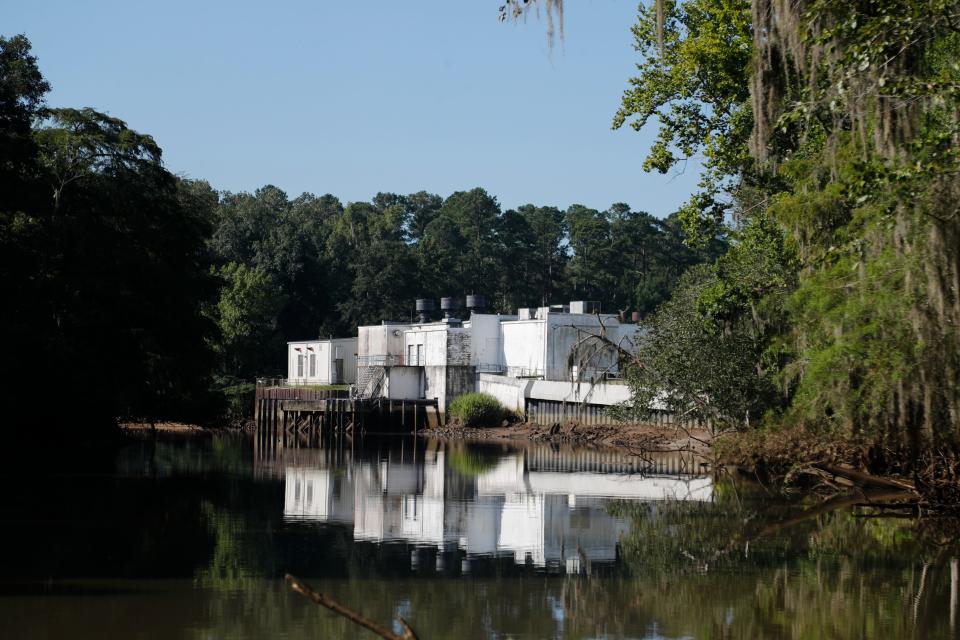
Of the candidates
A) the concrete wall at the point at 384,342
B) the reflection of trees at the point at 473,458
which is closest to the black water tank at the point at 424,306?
the concrete wall at the point at 384,342

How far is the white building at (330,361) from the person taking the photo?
249 feet

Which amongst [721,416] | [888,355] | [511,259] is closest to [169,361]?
[721,416]

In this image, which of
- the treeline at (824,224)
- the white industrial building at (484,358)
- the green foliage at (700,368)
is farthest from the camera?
the white industrial building at (484,358)

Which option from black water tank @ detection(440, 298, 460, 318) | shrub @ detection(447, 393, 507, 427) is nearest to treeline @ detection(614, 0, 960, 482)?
shrub @ detection(447, 393, 507, 427)

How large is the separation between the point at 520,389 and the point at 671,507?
3525 cm

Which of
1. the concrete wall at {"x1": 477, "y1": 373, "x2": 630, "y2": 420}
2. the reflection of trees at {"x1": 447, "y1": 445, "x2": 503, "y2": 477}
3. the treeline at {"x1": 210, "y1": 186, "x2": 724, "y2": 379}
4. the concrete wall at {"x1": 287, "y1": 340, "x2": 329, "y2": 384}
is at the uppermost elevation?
the treeline at {"x1": 210, "y1": 186, "x2": 724, "y2": 379}

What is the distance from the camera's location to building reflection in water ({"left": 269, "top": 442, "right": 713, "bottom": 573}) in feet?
62.4

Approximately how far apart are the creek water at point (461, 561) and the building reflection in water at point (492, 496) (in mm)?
105

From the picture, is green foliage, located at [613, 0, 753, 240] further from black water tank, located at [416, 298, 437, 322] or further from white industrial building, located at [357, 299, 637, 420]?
black water tank, located at [416, 298, 437, 322]

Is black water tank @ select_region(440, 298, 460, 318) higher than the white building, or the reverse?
black water tank @ select_region(440, 298, 460, 318)

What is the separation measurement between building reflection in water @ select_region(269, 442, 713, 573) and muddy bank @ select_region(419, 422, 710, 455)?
0.97 meters

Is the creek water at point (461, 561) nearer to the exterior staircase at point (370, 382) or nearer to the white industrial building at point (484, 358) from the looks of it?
the white industrial building at point (484, 358)

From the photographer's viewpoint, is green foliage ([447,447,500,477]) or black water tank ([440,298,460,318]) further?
black water tank ([440,298,460,318])

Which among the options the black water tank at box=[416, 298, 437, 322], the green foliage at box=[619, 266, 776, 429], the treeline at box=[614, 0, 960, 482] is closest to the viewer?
the treeline at box=[614, 0, 960, 482]
